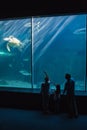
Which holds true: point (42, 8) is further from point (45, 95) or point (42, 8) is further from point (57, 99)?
point (57, 99)

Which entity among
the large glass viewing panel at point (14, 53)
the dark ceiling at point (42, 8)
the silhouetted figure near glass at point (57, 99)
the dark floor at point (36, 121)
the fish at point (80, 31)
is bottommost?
the dark floor at point (36, 121)

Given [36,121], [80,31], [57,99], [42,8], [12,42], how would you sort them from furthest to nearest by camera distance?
[12,42]
[80,31]
[42,8]
[57,99]
[36,121]

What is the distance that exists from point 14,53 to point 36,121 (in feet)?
16.4

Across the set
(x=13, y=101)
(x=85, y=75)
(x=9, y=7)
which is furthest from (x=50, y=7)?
(x=13, y=101)

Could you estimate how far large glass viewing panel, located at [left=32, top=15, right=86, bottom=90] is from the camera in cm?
1435

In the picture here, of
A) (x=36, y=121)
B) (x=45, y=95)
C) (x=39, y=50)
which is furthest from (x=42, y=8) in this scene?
(x=36, y=121)

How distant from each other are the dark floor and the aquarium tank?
6.87ft

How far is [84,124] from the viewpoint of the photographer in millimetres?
10977

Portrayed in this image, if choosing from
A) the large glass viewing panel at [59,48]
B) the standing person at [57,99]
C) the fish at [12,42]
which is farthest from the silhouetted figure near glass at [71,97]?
the fish at [12,42]

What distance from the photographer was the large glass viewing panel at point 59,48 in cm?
1435

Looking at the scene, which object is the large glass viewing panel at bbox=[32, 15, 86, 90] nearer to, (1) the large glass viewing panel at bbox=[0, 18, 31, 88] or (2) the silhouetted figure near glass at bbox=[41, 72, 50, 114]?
(1) the large glass viewing panel at bbox=[0, 18, 31, 88]

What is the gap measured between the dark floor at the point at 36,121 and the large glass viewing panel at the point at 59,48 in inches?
82.8

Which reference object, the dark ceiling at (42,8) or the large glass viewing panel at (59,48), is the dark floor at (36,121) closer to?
the large glass viewing panel at (59,48)

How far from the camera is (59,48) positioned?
15.6m
